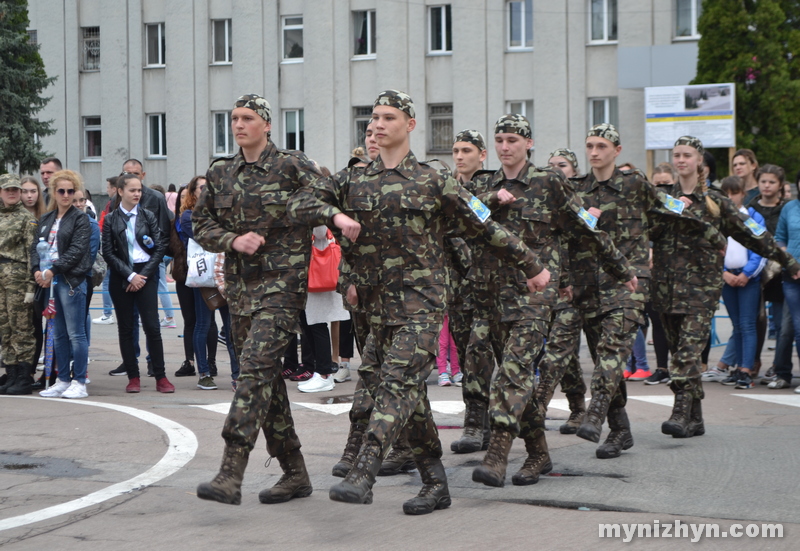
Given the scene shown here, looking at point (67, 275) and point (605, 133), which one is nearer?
point (605, 133)

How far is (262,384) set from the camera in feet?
18.6

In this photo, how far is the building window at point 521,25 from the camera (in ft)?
107

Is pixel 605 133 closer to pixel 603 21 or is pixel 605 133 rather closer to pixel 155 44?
pixel 603 21

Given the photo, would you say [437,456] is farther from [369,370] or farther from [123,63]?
[123,63]

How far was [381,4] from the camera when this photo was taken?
33.5m

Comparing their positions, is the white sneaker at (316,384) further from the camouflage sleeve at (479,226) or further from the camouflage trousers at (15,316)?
the camouflage sleeve at (479,226)

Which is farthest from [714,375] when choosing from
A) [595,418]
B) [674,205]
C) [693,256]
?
[595,418]

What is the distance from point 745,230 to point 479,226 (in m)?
3.39

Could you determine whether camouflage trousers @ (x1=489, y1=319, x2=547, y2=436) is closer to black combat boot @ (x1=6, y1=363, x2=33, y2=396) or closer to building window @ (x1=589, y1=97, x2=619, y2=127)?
black combat boot @ (x1=6, y1=363, x2=33, y2=396)

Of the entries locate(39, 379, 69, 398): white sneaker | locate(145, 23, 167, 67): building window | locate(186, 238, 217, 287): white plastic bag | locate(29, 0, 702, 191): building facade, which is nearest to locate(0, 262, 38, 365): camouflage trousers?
locate(39, 379, 69, 398): white sneaker

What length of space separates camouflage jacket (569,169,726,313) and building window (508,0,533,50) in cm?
2546

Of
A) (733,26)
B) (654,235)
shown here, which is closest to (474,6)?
(733,26)

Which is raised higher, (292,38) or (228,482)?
(292,38)

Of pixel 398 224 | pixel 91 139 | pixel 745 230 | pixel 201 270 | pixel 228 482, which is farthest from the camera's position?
pixel 91 139
